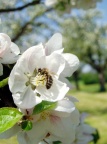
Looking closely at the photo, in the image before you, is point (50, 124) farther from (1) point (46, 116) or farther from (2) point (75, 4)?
(2) point (75, 4)

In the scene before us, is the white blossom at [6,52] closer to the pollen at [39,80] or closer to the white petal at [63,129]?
the pollen at [39,80]

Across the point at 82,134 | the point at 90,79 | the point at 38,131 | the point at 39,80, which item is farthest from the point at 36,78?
the point at 90,79

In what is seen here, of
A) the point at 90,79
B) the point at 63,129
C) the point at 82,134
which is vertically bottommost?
the point at 90,79

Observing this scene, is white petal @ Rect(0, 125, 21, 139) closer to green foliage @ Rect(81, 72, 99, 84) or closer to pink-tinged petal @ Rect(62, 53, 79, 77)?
pink-tinged petal @ Rect(62, 53, 79, 77)

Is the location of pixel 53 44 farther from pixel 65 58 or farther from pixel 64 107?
pixel 64 107

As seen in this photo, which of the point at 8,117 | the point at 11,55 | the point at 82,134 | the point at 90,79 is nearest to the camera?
the point at 8,117

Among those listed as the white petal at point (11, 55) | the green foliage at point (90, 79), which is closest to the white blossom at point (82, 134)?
the white petal at point (11, 55)

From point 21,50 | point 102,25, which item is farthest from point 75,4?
point 102,25
